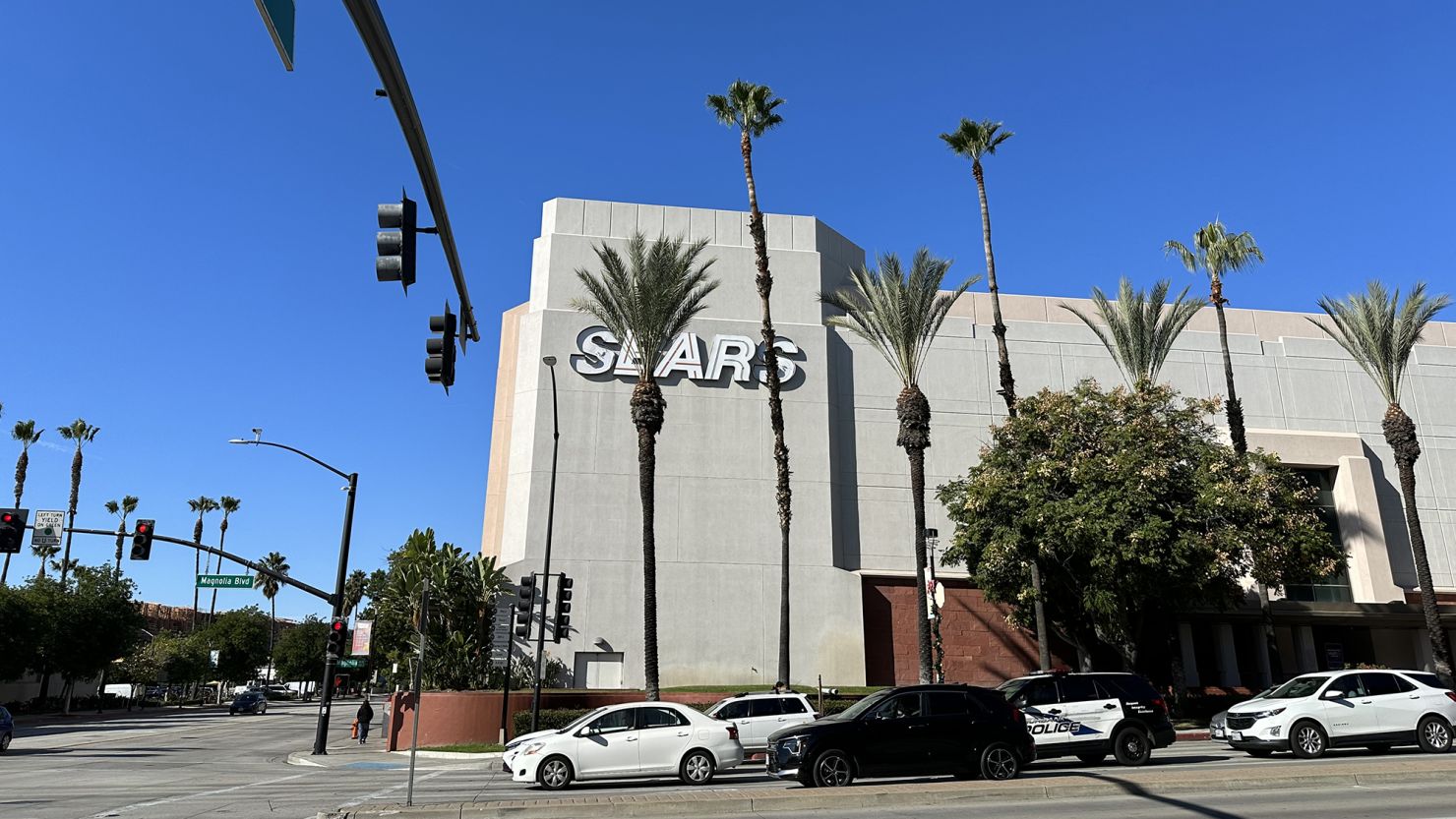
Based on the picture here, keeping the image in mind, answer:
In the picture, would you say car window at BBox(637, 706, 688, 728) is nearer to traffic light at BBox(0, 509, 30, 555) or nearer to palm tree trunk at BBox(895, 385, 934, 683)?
palm tree trunk at BBox(895, 385, 934, 683)

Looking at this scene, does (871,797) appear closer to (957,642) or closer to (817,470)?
(957,642)

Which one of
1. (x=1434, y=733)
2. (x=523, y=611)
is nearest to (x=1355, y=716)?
(x=1434, y=733)

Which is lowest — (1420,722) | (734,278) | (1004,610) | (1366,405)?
(1420,722)

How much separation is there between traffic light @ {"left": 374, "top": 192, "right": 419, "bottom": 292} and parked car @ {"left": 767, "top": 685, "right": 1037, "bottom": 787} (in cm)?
1030

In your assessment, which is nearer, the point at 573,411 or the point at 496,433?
the point at 573,411

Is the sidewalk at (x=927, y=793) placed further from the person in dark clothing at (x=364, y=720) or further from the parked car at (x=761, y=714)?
the person in dark clothing at (x=364, y=720)

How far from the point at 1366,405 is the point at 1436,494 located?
525 cm

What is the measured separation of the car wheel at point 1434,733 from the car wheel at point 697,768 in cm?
1392

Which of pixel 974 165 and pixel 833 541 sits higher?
pixel 974 165

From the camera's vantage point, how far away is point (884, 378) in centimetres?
4506

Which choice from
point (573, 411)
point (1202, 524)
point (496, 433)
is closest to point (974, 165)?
point (1202, 524)

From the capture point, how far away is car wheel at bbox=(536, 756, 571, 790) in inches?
673

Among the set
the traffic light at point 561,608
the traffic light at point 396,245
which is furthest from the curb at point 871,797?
the traffic light at point 561,608

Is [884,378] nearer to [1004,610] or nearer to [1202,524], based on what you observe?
[1004,610]
